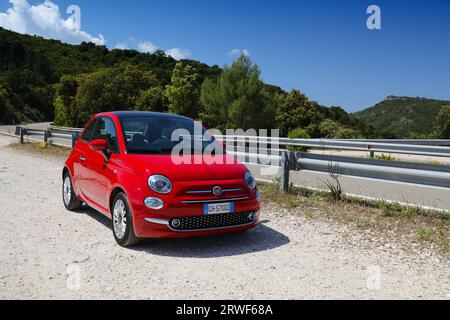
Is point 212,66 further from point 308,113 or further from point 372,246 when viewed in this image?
point 372,246

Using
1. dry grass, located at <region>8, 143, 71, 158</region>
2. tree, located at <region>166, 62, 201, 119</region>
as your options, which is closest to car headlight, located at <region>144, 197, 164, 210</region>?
dry grass, located at <region>8, 143, 71, 158</region>

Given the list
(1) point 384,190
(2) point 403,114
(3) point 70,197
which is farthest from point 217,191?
(2) point 403,114

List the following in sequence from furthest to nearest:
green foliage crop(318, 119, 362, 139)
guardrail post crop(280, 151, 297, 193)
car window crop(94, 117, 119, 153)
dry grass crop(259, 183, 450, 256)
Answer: green foliage crop(318, 119, 362, 139)
guardrail post crop(280, 151, 297, 193)
car window crop(94, 117, 119, 153)
dry grass crop(259, 183, 450, 256)

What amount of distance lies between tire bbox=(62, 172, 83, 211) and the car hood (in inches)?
85.2

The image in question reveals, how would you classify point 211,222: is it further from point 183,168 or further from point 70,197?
point 70,197

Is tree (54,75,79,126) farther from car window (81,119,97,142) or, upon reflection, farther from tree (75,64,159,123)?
car window (81,119,97,142)

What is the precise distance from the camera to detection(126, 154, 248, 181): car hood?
4914 mm

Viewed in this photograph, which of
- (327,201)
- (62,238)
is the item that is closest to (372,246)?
(327,201)

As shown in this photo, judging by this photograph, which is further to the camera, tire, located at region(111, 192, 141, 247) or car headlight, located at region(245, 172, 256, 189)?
car headlight, located at region(245, 172, 256, 189)

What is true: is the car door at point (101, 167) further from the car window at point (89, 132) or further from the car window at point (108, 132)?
the car window at point (89, 132)

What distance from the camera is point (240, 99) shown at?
178 feet

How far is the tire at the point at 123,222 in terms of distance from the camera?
4949 millimetres

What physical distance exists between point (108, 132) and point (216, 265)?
8.70 feet

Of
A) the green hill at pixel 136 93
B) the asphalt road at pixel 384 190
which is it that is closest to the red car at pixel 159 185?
the asphalt road at pixel 384 190
